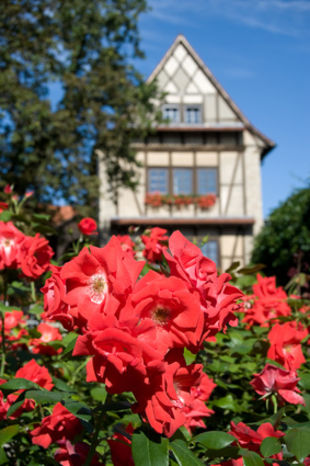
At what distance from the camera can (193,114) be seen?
577 inches

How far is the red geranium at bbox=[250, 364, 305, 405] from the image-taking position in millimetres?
1249

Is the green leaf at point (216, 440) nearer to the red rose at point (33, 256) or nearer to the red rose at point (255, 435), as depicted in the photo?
the red rose at point (255, 435)

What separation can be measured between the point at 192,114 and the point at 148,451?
569 inches

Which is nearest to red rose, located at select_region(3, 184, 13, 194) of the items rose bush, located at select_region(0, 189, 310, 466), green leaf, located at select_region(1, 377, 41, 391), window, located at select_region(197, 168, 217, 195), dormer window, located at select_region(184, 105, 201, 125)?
rose bush, located at select_region(0, 189, 310, 466)

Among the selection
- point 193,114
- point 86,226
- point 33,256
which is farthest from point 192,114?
point 33,256

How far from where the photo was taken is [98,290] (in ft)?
2.83

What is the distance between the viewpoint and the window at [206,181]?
47.2 ft

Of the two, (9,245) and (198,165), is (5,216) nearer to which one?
(9,245)

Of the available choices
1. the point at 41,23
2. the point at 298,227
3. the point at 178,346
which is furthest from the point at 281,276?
the point at 178,346

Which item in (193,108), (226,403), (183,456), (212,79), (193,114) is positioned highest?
(212,79)

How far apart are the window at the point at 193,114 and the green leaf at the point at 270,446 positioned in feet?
46.5

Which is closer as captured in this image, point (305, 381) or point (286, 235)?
point (305, 381)

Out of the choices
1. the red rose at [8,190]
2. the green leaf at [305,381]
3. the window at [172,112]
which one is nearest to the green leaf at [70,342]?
the green leaf at [305,381]

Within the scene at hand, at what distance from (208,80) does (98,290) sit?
48.0ft
